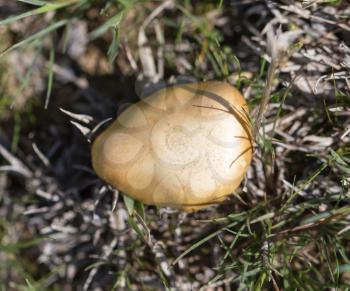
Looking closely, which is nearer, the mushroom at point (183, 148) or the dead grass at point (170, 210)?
the mushroom at point (183, 148)

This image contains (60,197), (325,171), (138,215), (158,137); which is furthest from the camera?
(60,197)

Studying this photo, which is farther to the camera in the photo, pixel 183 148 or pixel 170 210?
pixel 170 210

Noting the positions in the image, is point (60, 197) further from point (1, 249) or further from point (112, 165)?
point (112, 165)

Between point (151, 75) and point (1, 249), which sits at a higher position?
point (151, 75)

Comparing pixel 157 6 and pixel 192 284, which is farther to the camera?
pixel 157 6

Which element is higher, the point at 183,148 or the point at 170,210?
the point at 183,148

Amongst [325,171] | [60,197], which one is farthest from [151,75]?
[325,171]

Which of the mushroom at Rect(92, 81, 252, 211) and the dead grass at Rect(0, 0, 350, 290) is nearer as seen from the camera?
the mushroom at Rect(92, 81, 252, 211)

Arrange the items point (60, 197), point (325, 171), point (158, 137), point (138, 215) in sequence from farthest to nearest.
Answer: point (60, 197) < point (325, 171) < point (138, 215) < point (158, 137)
